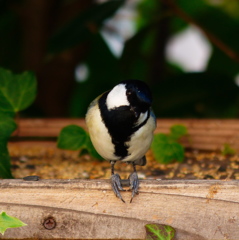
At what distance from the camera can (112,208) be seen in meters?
1.38

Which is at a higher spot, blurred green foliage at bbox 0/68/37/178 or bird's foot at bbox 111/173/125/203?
blurred green foliage at bbox 0/68/37/178

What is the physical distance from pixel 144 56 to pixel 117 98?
6.06ft

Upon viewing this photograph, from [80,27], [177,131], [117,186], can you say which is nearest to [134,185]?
[117,186]

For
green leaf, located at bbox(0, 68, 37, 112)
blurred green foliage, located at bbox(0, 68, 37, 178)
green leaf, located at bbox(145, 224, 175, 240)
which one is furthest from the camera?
green leaf, located at bbox(0, 68, 37, 112)

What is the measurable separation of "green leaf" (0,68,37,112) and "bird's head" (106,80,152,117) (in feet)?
1.87

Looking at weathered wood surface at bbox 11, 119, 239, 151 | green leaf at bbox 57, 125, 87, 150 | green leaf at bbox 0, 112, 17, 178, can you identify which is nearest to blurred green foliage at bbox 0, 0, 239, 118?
weathered wood surface at bbox 11, 119, 239, 151

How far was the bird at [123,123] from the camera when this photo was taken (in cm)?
138

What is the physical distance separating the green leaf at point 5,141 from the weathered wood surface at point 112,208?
214mm

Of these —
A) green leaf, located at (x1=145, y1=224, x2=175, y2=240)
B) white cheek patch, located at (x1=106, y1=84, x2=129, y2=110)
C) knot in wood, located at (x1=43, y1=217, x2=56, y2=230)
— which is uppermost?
white cheek patch, located at (x1=106, y1=84, x2=129, y2=110)

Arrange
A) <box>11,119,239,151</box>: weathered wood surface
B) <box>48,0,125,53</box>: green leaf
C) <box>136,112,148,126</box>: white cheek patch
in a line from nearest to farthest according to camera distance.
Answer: <box>136,112,148,126</box>: white cheek patch, <box>11,119,239,151</box>: weathered wood surface, <box>48,0,125,53</box>: green leaf

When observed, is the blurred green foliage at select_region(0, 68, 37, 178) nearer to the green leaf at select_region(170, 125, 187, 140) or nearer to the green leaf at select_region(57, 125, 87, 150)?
the green leaf at select_region(57, 125, 87, 150)

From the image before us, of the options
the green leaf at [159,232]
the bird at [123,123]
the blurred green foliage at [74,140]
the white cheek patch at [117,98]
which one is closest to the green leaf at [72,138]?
the blurred green foliage at [74,140]

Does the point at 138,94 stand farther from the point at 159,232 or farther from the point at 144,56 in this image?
the point at 144,56

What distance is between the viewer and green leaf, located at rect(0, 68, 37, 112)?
1923 mm
